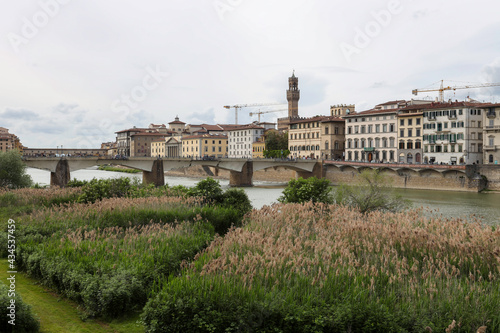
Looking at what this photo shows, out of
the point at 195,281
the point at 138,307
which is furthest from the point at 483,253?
the point at 138,307

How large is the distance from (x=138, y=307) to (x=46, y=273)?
9.44 ft

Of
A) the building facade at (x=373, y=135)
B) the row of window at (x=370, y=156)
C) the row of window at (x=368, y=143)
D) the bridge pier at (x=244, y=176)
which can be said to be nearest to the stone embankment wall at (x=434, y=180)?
the row of window at (x=370, y=156)

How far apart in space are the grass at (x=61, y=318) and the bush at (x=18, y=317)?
0.37 m

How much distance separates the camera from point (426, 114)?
74.1 meters

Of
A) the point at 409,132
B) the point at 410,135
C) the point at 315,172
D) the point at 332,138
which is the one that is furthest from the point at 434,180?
the point at 332,138

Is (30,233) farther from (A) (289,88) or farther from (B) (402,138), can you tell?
(A) (289,88)

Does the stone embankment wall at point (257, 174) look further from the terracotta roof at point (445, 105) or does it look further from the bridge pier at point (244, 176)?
the terracotta roof at point (445, 105)

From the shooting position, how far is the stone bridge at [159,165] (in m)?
60.0

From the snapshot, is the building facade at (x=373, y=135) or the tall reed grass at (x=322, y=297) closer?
the tall reed grass at (x=322, y=297)

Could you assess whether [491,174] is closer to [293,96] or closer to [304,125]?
[304,125]

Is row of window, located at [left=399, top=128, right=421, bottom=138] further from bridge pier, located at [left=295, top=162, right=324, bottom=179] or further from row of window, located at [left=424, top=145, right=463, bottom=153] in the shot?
A: bridge pier, located at [left=295, top=162, right=324, bottom=179]

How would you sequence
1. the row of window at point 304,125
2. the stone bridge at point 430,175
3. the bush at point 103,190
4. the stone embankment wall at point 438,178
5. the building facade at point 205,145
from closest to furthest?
the bush at point 103,190 → the stone embankment wall at point 438,178 → the stone bridge at point 430,175 → the row of window at point 304,125 → the building facade at point 205,145

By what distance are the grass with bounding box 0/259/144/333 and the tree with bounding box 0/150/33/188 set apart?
34858 mm

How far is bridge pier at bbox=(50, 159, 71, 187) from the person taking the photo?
5991 cm
